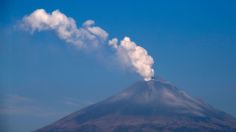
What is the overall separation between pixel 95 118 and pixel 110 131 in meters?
21.1

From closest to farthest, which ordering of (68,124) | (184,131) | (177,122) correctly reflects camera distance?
(184,131) → (177,122) → (68,124)

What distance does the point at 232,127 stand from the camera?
18450 cm

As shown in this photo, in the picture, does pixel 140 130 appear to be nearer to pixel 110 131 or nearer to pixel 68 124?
pixel 110 131

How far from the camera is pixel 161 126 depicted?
182 meters

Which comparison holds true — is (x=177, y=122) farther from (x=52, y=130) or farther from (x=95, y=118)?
(x=52, y=130)

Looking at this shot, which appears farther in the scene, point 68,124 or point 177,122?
point 68,124

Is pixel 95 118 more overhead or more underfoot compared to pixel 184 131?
more overhead

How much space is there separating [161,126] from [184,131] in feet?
38.3

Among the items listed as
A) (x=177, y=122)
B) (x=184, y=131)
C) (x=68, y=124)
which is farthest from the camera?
(x=68, y=124)

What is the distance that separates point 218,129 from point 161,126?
22.9 metres

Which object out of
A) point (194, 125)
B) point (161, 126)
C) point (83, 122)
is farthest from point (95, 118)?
point (194, 125)

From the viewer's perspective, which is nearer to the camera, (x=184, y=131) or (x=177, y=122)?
(x=184, y=131)

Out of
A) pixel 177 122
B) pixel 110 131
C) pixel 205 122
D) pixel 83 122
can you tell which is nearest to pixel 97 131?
pixel 110 131

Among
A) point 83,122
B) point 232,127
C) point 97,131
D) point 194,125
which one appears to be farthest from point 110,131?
point 232,127
